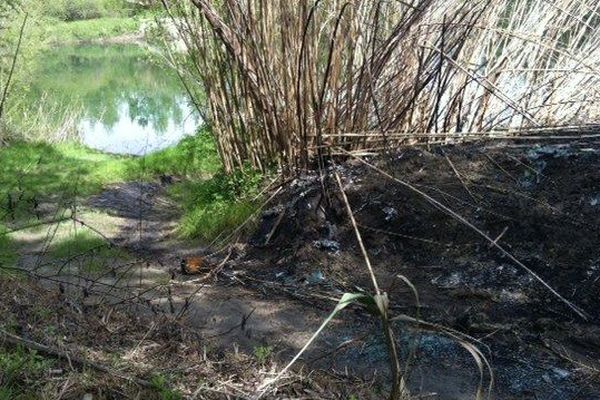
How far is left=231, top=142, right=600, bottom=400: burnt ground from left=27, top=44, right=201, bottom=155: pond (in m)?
6.59

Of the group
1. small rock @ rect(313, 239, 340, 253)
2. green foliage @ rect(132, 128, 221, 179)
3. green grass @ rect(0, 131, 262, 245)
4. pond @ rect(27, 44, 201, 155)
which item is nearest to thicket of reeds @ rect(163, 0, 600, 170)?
green grass @ rect(0, 131, 262, 245)

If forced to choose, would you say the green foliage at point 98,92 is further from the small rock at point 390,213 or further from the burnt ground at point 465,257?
the small rock at point 390,213

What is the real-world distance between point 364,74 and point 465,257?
4.72 ft

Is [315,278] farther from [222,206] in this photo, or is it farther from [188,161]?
[188,161]

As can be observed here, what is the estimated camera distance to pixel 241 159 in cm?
552

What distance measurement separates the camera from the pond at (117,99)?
48.6ft

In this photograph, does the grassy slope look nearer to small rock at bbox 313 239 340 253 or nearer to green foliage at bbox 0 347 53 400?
small rock at bbox 313 239 340 253

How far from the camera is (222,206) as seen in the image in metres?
5.37

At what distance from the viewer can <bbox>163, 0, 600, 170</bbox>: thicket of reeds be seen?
4.37 m

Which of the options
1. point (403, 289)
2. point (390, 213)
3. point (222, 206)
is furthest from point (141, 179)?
point (403, 289)

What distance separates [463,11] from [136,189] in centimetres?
449

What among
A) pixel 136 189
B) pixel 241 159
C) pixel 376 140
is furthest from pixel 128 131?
pixel 376 140

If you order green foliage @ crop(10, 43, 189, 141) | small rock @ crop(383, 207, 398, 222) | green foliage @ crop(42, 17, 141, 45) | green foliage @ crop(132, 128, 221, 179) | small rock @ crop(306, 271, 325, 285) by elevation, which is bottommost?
small rock @ crop(306, 271, 325, 285)

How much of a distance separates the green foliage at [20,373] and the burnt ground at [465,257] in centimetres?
115
